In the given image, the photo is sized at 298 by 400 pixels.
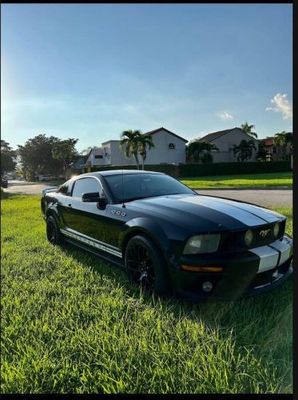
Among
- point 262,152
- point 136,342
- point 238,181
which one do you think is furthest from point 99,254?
point 262,152

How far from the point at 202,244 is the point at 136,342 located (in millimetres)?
747

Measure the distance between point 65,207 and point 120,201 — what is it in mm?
1126

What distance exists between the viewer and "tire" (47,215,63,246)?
3.60 m

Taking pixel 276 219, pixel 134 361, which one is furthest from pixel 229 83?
pixel 134 361

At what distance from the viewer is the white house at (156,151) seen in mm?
2059

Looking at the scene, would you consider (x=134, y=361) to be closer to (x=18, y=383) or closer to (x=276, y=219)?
(x=18, y=383)

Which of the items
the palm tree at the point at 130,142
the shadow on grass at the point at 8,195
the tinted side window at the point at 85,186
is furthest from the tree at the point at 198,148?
the shadow on grass at the point at 8,195

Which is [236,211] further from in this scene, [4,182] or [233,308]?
[4,182]

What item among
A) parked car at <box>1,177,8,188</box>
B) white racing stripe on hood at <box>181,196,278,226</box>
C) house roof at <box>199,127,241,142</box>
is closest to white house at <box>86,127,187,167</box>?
house roof at <box>199,127,241,142</box>

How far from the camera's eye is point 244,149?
202 cm

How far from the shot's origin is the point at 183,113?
2.04 m

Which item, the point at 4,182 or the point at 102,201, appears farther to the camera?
the point at 4,182

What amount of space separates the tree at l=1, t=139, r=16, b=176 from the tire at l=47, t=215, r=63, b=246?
0.98m

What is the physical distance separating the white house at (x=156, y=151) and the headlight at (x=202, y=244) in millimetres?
619
